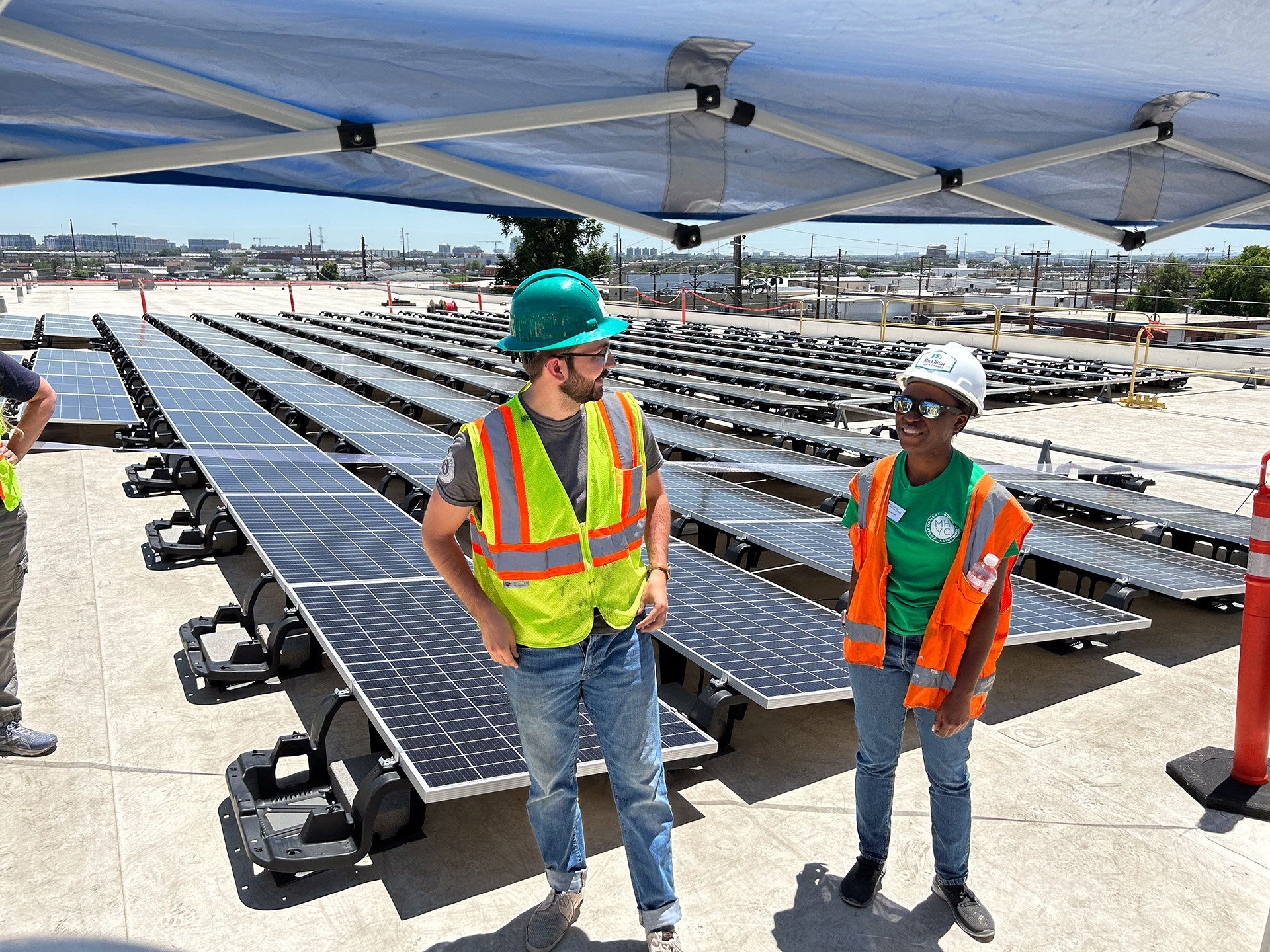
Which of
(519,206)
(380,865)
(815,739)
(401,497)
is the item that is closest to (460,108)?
(519,206)

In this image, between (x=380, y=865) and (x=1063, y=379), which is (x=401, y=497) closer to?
(x=380, y=865)

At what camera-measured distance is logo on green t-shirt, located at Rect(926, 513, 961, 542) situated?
2842 mm

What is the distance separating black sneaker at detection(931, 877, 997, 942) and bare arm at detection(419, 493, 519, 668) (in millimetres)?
1855

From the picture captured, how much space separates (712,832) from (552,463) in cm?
201

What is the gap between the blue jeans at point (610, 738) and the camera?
281 centimetres

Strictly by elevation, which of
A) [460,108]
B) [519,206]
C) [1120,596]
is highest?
[460,108]

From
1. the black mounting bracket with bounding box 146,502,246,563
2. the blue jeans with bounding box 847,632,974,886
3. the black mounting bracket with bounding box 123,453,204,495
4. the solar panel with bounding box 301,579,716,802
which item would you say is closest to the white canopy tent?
the blue jeans with bounding box 847,632,974,886

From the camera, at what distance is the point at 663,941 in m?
2.96

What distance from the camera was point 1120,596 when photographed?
5.74 m

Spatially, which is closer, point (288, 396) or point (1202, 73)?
point (1202, 73)

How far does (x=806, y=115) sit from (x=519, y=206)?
1285mm

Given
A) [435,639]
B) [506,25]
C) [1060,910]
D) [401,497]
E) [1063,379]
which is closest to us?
[506,25]

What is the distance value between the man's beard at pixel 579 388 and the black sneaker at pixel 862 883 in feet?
6.76

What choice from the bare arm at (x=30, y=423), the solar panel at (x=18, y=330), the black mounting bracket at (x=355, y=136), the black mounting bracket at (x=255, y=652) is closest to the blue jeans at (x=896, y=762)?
the black mounting bracket at (x=355, y=136)
